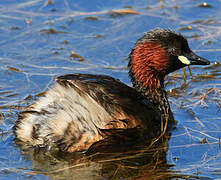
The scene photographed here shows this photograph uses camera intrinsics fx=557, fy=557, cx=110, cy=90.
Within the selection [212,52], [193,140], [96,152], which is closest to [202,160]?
[193,140]

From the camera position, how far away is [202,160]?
18.9 ft

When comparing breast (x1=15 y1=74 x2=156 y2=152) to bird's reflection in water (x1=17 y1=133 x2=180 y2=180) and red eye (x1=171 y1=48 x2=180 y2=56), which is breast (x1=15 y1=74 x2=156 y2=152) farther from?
red eye (x1=171 y1=48 x2=180 y2=56)

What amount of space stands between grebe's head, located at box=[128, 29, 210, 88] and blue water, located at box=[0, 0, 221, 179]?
61 cm

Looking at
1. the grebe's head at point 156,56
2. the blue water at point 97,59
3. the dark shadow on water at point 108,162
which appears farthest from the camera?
the grebe's head at point 156,56

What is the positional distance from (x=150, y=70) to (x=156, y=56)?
0.18 m

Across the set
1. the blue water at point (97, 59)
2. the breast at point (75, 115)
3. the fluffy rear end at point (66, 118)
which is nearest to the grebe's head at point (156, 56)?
the blue water at point (97, 59)

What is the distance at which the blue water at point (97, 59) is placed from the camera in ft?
18.9

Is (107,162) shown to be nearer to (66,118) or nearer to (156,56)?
(66,118)

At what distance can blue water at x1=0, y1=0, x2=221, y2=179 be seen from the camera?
5.77 m

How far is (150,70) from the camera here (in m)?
6.70

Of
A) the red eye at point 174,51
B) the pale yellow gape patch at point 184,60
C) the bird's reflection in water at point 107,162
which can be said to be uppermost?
the red eye at point 174,51

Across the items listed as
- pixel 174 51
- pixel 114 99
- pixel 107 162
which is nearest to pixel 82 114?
pixel 114 99

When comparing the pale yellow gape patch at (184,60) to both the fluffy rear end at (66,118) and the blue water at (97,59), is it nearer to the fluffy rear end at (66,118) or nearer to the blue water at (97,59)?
the blue water at (97,59)

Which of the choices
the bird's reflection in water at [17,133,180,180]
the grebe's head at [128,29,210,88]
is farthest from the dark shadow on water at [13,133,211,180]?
the grebe's head at [128,29,210,88]
